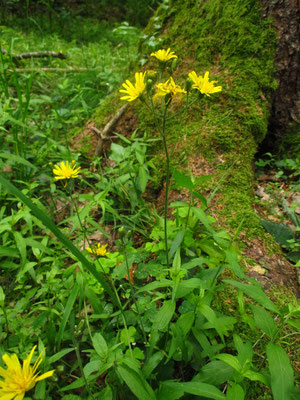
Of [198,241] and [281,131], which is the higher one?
[281,131]

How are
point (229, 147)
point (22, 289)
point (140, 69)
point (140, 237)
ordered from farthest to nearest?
point (140, 69)
point (229, 147)
point (140, 237)
point (22, 289)

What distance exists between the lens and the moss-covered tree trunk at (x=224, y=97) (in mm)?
1753

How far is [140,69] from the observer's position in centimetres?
247

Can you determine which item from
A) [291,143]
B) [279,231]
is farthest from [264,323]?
[291,143]

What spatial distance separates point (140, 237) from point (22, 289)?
67 centimetres

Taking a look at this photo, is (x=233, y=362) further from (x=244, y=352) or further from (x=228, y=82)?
(x=228, y=82)

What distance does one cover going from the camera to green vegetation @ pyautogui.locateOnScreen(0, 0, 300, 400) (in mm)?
848

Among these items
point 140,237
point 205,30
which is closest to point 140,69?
point 205,30

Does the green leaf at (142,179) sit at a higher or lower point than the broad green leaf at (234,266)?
lower

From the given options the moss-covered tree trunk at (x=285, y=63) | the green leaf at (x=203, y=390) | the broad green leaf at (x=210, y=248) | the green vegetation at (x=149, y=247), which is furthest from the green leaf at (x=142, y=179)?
the moss-covered tree trunk at (x=285, y=63)

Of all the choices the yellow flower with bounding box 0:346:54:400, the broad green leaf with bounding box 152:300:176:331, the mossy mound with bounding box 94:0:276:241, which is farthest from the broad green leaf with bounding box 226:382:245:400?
the mossy mound with bounding box 94:0:276:241

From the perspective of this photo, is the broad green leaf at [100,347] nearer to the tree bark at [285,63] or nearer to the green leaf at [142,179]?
the green leaf at [142,179]

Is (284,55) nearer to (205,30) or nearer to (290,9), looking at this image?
(290,9)

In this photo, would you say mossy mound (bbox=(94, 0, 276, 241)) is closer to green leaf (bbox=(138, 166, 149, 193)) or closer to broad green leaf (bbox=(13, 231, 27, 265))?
green leaf (bbox=(138, 166, 149, 193))
